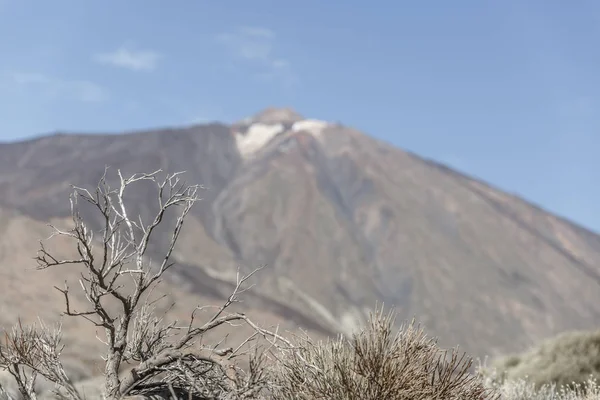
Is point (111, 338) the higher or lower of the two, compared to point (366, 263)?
lower

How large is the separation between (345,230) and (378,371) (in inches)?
3723

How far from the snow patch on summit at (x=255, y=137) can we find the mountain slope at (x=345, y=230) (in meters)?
0.32

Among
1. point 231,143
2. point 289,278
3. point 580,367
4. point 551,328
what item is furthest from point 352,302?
point 580,367

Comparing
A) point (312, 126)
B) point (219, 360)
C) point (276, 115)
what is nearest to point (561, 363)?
point (219, 360)

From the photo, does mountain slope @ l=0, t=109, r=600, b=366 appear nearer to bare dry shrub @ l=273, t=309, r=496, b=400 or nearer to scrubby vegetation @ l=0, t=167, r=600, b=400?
→ scrubby vegetation @ l=0, t=167, r=600, b=400

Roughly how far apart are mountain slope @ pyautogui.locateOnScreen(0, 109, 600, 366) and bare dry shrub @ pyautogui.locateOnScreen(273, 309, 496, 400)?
200 ft

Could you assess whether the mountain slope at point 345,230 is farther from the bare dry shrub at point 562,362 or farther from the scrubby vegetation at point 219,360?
the scrubby vegetation at point 219,360

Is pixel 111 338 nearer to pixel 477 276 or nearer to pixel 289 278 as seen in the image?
pixel 289 278

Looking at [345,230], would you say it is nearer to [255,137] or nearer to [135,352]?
[255,137]

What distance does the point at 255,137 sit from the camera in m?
130

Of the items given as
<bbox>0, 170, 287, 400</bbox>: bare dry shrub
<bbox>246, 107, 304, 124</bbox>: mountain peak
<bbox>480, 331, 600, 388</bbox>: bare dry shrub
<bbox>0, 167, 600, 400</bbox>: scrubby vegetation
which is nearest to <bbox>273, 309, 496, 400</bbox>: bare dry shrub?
<bbox>0, 167, 600, 400</bbox>: scrubby vegetation

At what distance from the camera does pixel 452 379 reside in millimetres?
6715

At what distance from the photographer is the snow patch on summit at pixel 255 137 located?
409 ft

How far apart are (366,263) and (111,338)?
90596 millimetres
